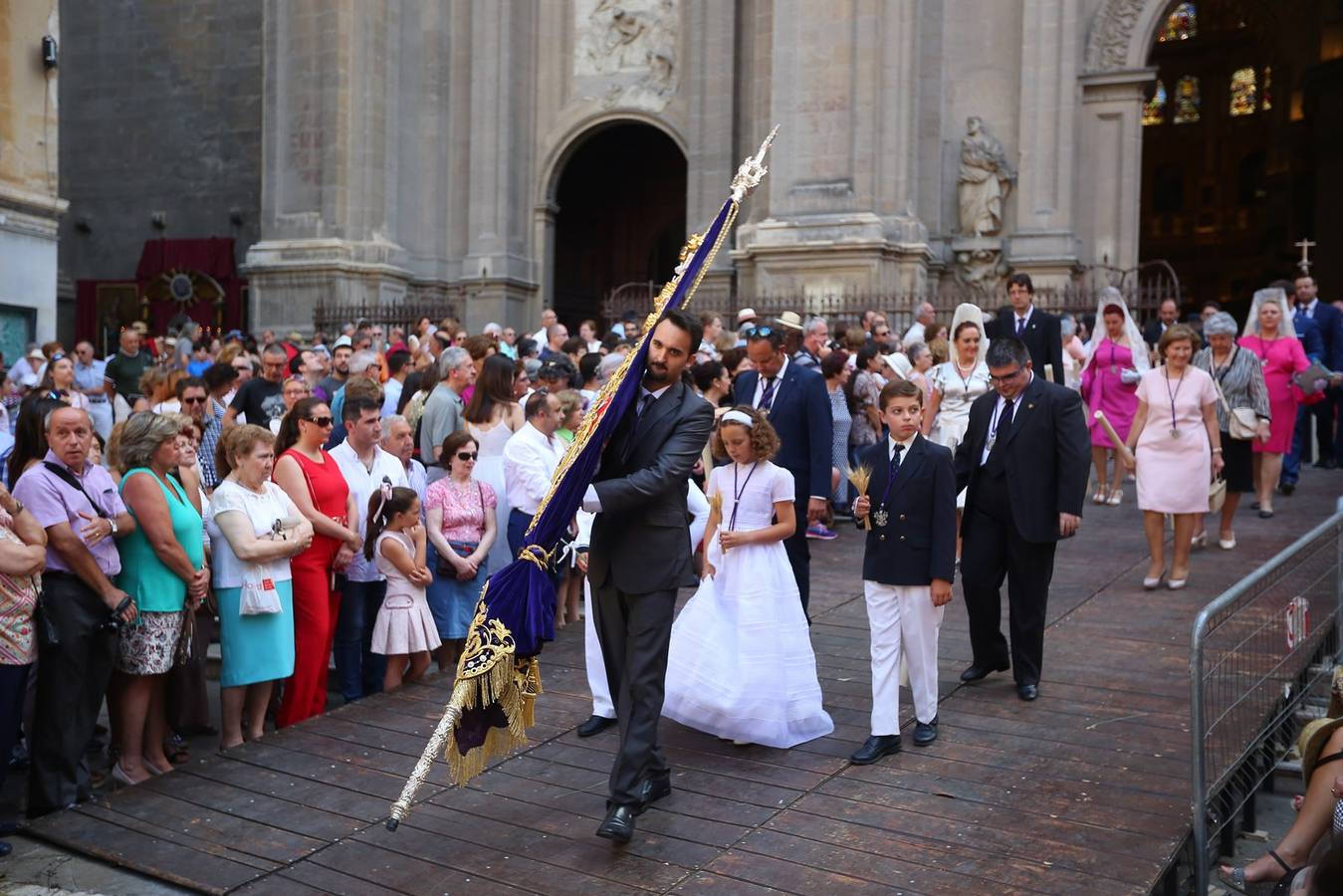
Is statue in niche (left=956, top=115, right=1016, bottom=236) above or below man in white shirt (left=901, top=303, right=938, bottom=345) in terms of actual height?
above

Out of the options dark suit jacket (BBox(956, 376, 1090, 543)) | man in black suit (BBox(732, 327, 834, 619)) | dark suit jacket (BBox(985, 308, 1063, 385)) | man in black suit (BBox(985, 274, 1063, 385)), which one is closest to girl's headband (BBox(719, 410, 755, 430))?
man in black suit (BBox(732, 327, 834, 619))

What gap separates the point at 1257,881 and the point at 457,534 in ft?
16.6

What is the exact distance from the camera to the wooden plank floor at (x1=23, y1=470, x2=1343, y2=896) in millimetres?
5086

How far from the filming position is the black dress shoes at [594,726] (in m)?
6.75

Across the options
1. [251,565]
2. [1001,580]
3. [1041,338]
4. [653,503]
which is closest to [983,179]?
[1041,338]

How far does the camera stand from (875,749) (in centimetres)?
620

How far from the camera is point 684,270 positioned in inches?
226

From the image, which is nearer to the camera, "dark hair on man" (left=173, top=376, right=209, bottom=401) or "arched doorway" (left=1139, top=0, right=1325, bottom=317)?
"dark hair on man" (left=173, top=376, right=209, bottom=401)

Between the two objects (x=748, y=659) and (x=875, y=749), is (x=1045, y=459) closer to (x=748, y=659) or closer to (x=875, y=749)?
(x=875, y=749)

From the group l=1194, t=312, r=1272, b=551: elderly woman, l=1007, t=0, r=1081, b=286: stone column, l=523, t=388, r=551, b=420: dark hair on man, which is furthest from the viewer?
l=1007, t=0, r=1081, b=286: stone column

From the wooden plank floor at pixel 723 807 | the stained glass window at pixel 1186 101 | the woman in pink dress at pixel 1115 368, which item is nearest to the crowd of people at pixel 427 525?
the wooden plank floor at pixel 723 807

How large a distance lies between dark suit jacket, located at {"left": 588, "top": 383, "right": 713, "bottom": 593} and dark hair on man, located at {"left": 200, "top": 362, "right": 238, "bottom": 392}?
19.7 ft

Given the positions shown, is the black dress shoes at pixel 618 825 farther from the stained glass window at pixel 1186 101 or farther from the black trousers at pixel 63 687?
the stained glass window at pixel 1186 101

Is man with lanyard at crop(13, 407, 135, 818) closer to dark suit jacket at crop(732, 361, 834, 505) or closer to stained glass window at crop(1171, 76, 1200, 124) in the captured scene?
dark suit jacket at crop(732, 361, 834, 505)
